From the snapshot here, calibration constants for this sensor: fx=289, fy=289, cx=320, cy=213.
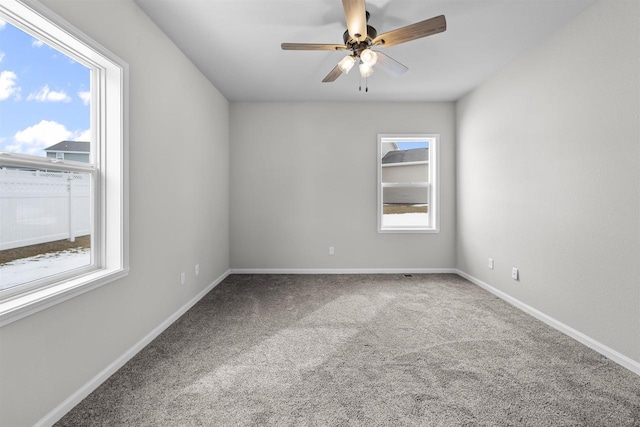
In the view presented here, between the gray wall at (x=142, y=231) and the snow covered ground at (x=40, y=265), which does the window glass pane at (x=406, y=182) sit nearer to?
the gray wall at (x=142, y=231)

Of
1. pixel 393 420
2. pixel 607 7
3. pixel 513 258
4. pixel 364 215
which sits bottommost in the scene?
pixel 393 420

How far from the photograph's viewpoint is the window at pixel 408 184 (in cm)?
455

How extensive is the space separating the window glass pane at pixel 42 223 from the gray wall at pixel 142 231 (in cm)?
25

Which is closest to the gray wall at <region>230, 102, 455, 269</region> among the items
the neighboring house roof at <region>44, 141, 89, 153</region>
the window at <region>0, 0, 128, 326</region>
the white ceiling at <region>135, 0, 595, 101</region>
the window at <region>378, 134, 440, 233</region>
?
the window at <region>378, 134, 440, 233</region>

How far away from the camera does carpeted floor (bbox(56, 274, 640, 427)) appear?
1.53 m

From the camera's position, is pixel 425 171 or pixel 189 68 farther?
pixel 425 171

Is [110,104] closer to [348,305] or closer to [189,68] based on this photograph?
[189,68]

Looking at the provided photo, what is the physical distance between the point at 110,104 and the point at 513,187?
12.4 ft

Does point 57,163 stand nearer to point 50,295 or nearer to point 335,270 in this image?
point 50,295

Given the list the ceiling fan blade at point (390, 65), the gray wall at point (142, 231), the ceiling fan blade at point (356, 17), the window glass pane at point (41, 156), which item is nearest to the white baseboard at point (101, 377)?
the gray wall at point (142, 231)

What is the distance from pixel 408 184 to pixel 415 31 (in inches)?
111

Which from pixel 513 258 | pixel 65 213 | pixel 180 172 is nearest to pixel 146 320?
pixel 65 213

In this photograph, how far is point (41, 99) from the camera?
5.25 feet

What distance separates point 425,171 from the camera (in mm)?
4625
